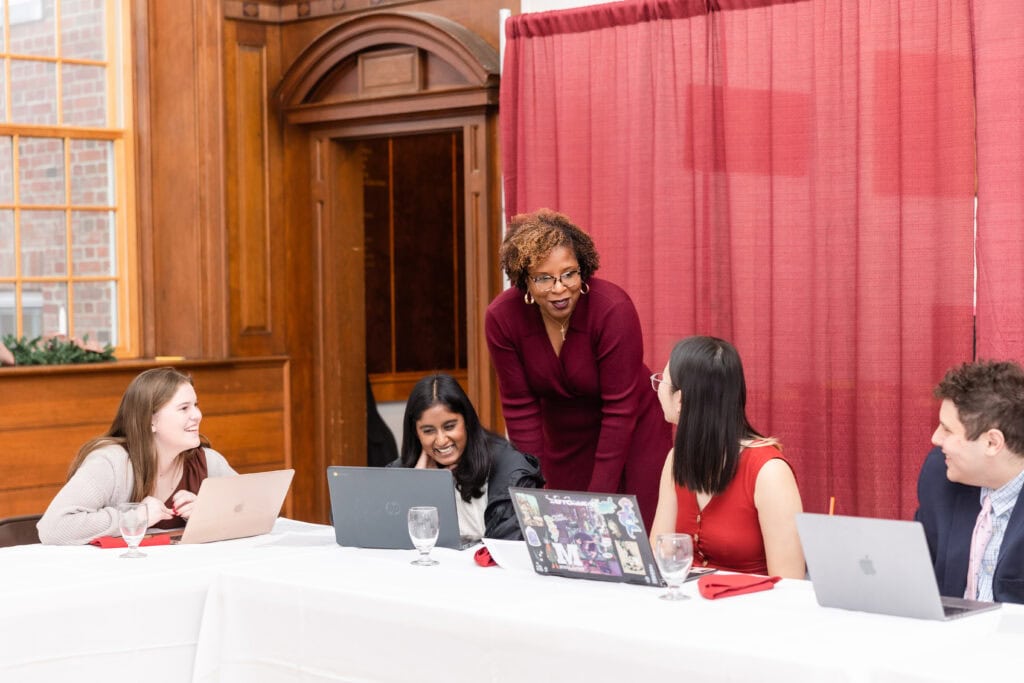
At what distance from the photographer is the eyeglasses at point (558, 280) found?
11.8 feet

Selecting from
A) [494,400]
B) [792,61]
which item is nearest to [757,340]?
[792,61]

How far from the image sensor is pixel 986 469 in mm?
2629

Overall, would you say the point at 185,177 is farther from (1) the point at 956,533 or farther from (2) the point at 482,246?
(1) the point at 956,533

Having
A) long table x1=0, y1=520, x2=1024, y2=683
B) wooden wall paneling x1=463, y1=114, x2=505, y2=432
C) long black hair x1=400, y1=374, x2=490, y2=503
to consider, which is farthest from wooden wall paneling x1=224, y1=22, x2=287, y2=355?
long table x1=0, y1=520, x2=1024, y2=683

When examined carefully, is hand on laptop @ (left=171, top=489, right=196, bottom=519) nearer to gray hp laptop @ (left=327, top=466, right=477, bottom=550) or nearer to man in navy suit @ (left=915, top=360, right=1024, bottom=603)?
gray hp laptop @ (left=327, top=466, right=477, bottom=550)

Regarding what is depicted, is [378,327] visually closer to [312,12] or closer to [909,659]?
[312,12]

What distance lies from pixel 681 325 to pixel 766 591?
2.27m

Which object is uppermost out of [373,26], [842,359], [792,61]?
[373,26]

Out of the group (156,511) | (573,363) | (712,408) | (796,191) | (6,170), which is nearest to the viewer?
(712,408)

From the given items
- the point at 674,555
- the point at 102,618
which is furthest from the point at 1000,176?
the point at 102,618

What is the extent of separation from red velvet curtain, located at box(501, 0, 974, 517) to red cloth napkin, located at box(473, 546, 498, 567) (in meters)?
1.83

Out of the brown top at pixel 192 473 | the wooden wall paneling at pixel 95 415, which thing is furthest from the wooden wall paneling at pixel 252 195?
the brown top at pixel 192 473

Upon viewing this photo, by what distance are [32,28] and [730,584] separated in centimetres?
463

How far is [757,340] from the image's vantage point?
14.9 ft
